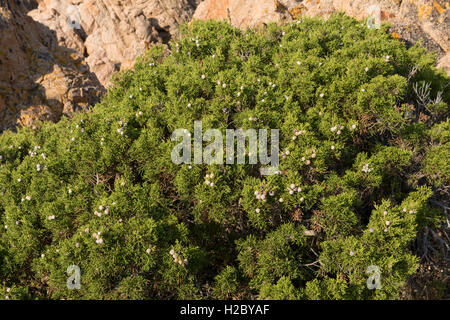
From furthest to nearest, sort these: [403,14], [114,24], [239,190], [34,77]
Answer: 1. [114,24]
2. [34,77]
3. [403,14]
4. [239,190]

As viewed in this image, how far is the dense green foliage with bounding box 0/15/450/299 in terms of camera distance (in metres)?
4.48

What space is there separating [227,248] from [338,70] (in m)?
4.19

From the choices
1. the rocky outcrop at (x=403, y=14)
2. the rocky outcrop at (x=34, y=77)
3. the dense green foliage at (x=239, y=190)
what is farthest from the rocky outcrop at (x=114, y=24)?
the dense green foliage at (x=239, y=190)

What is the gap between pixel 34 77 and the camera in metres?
12.6

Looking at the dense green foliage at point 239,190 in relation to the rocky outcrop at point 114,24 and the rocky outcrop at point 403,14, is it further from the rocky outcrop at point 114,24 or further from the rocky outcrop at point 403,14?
the rocky outcrop at point 114,24

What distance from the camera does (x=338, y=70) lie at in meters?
6.51

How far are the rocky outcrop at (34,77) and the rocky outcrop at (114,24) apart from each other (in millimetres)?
6110

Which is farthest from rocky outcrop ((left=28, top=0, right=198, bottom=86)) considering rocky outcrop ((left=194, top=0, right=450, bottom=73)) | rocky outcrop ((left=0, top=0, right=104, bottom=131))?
rocky outcrop ((left=194, top=0, right=450, bottom=73))

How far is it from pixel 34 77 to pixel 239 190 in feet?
37.6

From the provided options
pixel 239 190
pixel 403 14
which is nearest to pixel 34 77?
pixel 239 190

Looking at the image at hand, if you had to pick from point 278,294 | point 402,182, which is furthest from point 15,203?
point 402,182

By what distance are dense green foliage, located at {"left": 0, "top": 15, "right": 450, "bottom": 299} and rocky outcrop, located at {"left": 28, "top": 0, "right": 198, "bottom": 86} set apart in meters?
15.2

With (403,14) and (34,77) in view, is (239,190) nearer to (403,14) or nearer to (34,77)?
(403,14)
